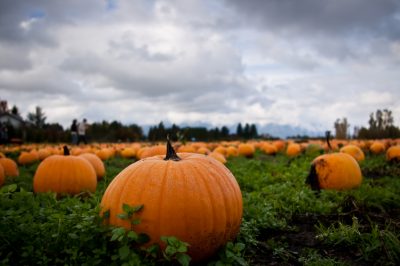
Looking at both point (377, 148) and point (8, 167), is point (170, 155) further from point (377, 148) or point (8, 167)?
point (377, 148)

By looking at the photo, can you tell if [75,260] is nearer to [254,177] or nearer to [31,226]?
[31,226]

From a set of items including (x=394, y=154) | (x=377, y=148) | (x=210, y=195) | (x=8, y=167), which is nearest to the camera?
(x=210, y=195)

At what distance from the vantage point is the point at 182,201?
2.74 m

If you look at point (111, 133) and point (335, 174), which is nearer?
point (335, 174)

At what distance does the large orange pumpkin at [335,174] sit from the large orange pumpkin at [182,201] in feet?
11.3

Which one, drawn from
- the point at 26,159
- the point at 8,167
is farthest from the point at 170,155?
the point at 26,159

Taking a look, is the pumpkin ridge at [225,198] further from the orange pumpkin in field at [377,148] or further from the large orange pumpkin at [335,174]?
the orange pumpkin in field at [377,148]

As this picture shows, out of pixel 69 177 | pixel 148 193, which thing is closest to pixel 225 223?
pixel 148 193

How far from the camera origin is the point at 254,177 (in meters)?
7.05

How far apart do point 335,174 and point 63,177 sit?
4329 millimetres

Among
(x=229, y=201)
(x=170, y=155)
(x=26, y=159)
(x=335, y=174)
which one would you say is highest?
(x=170, y=155)

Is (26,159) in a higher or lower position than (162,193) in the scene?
lower

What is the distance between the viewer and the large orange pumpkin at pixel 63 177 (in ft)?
18.8

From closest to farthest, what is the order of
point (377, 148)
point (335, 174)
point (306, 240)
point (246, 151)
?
point (306, 240), point (335, 174), point (377, 148), point (246, 151)
